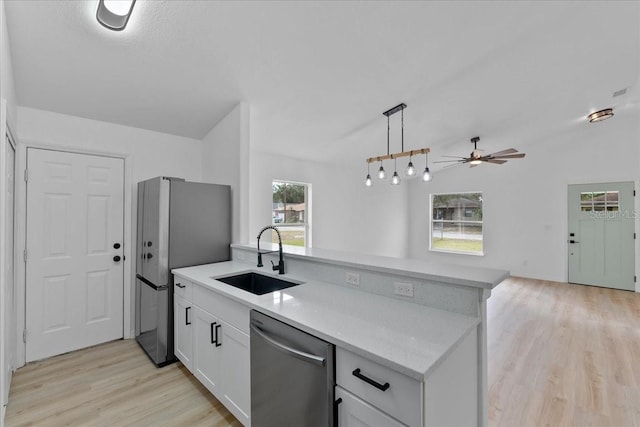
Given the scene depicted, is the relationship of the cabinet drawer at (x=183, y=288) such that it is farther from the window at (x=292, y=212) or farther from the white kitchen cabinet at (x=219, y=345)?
the window at (x=292, y=212)

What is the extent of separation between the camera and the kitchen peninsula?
996 millimetres

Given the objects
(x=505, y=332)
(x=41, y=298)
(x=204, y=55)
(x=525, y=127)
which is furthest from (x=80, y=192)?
(x=525, y=127)

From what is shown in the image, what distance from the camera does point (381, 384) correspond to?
1014mm

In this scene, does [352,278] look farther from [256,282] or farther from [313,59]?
[313,59]

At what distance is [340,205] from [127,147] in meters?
3.81

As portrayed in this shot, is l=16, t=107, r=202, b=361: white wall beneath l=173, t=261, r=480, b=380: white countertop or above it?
above

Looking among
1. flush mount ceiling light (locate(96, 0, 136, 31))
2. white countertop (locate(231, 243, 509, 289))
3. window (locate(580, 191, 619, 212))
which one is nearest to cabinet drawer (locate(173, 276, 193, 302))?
white countertop (locate(231, 243, 509, 289))

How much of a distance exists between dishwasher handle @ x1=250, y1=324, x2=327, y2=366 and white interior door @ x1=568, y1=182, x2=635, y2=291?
668 centimetres

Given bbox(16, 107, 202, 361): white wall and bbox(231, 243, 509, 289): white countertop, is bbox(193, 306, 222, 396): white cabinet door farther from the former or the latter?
bbox(16, 107, 202, 361): white wall

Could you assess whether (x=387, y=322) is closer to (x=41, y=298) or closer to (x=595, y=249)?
(x=41, y=298)

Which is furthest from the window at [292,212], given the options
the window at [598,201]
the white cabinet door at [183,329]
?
the window at [598,201]

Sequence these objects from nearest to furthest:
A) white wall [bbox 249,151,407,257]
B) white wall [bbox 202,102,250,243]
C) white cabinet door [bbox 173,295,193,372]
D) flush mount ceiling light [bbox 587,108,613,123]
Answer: white cabinet door [bbox 173,295,193,372]
white wall [bbox 202,102,250,243]
flush mount ceiling light [bbox 587,108,613,123]
white wall [bbox 249,151,407,257]

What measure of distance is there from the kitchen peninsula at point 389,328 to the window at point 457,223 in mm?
5915

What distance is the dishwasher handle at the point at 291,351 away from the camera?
119cm
